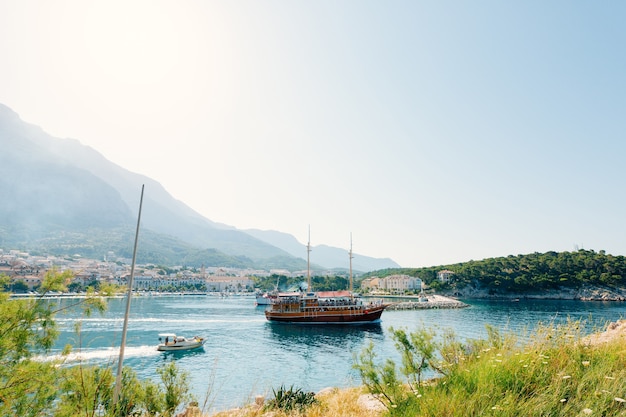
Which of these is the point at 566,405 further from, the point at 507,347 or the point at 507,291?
the point at 507,291

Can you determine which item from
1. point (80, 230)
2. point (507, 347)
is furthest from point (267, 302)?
point (80, 230)

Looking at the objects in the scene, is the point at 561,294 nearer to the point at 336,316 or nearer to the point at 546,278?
the point at 546,278

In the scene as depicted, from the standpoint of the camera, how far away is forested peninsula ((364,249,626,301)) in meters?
72.2

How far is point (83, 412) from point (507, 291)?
3550 inches

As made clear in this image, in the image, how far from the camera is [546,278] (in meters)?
76.1

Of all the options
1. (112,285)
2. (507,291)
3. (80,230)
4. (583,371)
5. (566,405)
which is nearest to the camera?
(566,405)

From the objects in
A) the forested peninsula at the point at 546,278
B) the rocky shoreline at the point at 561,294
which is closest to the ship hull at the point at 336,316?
the rocky shoreline at the point at 561,294

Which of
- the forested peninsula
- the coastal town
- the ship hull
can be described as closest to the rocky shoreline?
the forested peninsula

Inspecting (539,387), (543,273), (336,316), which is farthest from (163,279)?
(539,387)

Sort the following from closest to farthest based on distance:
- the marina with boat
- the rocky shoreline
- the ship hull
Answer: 1. the ship hull
2. the marina with boat
3. the rocky shoreline

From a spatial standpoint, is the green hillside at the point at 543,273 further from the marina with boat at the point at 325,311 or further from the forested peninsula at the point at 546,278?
the marina with boat at the point at 325,311

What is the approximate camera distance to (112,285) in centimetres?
432

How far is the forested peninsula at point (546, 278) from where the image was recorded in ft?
237

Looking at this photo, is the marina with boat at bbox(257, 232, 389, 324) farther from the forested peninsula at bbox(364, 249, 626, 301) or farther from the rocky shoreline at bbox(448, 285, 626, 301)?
the forested peninsula at bbox(364, 249, 626, 301)
